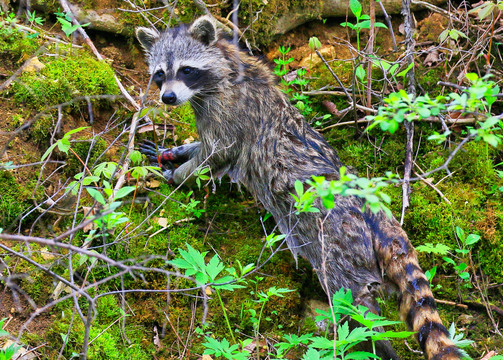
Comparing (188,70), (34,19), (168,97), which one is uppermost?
(34,19)

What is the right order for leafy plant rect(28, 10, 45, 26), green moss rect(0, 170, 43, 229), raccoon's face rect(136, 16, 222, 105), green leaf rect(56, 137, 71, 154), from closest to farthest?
green leaf rect(56, 137, 71, 154), green moss rect(0, 170, 43, 229), raccoon's face rect(136, 16, 222, 105), leafy plant rect(28, 10, 45, 26)

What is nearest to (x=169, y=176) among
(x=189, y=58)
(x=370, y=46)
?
(x=189, y=58)

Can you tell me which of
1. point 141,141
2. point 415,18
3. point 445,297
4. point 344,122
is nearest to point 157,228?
point 141,141

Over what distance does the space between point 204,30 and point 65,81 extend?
1393 millimetres

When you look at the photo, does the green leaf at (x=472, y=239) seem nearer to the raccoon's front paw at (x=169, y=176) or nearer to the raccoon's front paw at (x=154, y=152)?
the raccoon's front paw at (x=169, y=176)

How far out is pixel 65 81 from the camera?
4.80 m

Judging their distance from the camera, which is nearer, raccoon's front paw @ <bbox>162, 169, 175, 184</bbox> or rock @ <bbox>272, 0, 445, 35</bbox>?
raccoon's front paw @ <bbox>162, 169, 175, 184</bbox>

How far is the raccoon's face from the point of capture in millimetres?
4715

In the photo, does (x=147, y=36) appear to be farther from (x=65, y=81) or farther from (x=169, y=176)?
(x=169, y=176)

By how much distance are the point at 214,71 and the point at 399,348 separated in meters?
2.93

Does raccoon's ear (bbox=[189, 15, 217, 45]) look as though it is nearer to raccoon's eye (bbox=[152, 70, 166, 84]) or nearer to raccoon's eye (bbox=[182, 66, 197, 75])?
raccoon's eye (bbox=[182, 66, 197, 75])

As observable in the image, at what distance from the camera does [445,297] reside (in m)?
4.45

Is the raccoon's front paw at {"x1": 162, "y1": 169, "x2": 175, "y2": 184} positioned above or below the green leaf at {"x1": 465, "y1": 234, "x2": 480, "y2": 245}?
above

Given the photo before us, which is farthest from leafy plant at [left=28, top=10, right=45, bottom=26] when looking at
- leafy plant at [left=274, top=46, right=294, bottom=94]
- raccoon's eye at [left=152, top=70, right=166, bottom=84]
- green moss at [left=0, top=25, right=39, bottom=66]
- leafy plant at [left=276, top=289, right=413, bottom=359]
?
leafy plant at [left=276, top=289, right=413, bottom=359]
